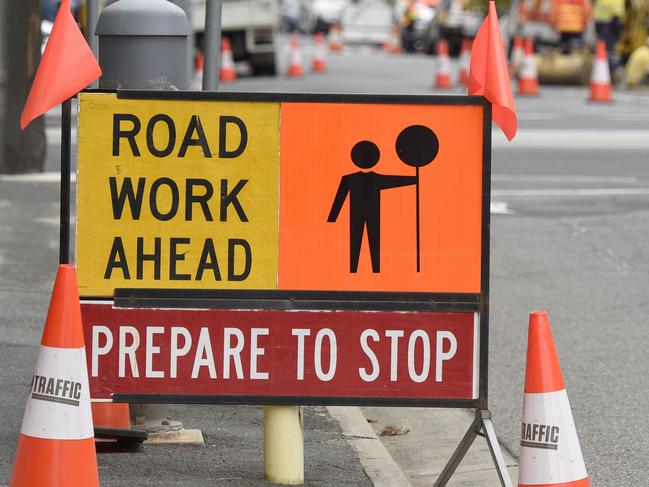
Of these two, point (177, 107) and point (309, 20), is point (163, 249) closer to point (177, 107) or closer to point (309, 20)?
point (177, 107)

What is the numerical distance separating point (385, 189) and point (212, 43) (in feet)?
6.56

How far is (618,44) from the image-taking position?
28.0 meters

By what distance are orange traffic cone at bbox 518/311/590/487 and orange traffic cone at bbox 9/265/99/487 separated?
1.32 meters

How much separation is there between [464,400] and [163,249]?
3.48 feet

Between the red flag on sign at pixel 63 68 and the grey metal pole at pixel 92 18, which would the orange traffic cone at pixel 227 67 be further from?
the red flag on sign at pixel 63 68

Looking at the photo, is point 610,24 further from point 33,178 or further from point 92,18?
point 92,18

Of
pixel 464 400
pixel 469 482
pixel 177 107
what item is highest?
pixel 177 107

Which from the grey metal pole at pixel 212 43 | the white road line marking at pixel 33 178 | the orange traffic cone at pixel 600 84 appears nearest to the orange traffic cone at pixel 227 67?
the orange traffic cone at pixel 600 84

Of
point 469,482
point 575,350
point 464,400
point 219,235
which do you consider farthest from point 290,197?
point 575,350

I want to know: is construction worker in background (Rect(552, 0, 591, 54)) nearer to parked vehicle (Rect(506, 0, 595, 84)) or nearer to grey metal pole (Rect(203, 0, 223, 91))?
parked vehicle (Rect(506, 0, 595, 84))

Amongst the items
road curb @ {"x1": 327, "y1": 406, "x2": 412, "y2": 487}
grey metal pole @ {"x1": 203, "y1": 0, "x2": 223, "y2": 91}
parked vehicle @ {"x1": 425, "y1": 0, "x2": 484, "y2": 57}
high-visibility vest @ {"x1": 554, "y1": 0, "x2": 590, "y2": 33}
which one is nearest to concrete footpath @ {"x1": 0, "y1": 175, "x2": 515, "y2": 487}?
road curb @ {"x1": 327, "y1": 406, "x2": 412, "y2": 487}

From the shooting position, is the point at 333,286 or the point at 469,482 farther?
the point at 469,482

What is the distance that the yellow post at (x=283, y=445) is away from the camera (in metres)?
5.23

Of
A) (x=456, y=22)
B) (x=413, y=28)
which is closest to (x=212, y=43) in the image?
(x=456, y=22)
